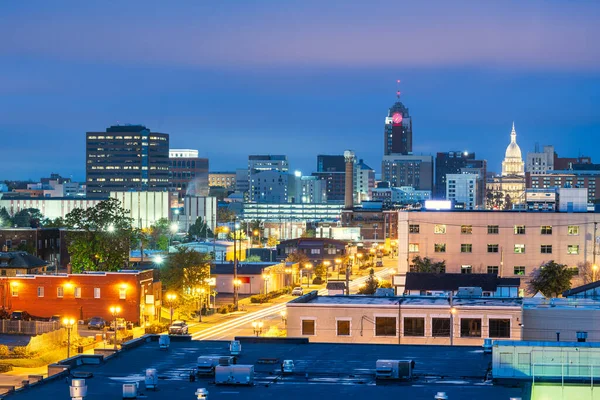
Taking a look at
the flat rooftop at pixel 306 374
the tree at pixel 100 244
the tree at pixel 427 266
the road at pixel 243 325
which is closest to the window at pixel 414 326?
the road at pixel 243 325

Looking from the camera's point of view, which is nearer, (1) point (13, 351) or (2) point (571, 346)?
(2) point (571, 346)

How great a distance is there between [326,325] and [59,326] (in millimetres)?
23212

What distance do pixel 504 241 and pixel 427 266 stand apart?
6.96 metres

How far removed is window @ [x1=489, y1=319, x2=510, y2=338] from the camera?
5797cm

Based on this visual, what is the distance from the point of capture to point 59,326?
7512 centimetres

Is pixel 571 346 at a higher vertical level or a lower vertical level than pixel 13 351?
higher

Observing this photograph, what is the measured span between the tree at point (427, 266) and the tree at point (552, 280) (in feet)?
23.5

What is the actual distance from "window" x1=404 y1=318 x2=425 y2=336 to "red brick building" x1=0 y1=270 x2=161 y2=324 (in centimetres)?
2947

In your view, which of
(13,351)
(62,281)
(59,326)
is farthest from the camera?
(62,281)

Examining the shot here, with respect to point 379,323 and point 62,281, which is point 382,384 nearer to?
point 379,323

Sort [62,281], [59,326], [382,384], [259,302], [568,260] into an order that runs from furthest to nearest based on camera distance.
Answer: [259,302]
[568,260]
[62,281]
[59,326]
[382,384]

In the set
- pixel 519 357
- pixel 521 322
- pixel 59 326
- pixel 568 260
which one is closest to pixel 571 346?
Result: pixel 519 357

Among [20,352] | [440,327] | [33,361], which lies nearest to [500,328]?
[440,327]

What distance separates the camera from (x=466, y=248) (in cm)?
9525
